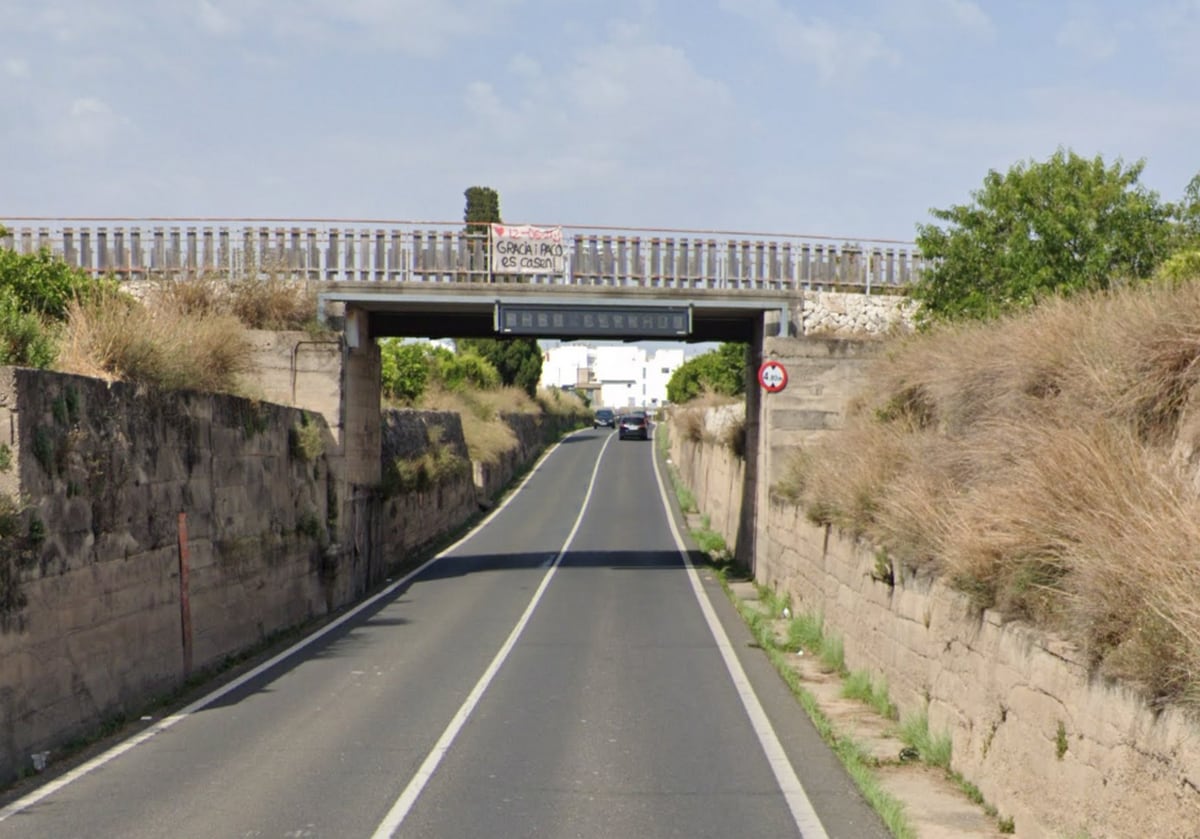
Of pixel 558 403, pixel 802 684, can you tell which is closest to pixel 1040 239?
pixel 802 684

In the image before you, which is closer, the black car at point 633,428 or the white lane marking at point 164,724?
the white lane marking at point 164,724

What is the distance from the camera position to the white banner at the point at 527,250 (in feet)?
90.6

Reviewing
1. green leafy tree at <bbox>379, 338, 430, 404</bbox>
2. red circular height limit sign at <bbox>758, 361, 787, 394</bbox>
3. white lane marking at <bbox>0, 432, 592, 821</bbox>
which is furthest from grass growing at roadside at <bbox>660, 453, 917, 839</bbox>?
green leafy tree at <bbox>379, 338, 430, 404</bbox>

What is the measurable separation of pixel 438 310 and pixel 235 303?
4547mm

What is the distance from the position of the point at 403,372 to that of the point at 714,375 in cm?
2881

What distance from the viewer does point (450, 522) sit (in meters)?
42.6

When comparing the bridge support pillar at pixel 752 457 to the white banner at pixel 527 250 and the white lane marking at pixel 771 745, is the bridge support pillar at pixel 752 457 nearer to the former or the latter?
the white banner at pixel 527 250

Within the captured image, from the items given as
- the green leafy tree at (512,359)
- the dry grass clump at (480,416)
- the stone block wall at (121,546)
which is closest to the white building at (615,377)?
the green leafy tree at (512,359)

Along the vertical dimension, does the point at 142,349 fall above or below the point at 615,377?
below

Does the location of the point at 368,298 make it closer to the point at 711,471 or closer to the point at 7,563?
the point at 7,563

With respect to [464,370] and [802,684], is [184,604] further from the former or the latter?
[464,370]

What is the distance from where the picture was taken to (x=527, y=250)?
27766 mm

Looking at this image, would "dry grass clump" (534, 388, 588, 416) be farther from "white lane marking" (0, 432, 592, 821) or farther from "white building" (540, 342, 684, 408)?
"white lane marking" (0, 432, 592, 821)

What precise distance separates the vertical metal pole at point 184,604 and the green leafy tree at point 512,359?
7649cm
